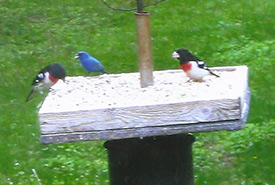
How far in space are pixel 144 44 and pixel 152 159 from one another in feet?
2.12

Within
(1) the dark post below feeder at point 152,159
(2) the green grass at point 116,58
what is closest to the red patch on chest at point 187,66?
(1) the dark post below feeder at point 152,159

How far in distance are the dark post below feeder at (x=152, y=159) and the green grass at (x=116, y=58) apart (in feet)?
5.07

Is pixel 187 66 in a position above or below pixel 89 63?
above

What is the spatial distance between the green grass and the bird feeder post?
158cm

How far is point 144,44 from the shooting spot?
430 centimetres

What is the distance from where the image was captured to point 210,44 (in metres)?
9.59

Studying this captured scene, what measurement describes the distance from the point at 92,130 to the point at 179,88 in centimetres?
73

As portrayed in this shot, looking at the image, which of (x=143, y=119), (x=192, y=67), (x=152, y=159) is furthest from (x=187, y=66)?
(x=143, y=119)

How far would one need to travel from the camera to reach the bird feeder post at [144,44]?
427 centimetres

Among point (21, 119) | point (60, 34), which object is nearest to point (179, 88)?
point (21, 119)

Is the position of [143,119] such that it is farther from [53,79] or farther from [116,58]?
[116,58]

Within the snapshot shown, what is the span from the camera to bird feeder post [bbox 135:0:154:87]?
427 centimetres

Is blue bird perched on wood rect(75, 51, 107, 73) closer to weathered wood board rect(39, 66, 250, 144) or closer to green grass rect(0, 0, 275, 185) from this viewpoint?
green grass rect(0, 0, 275, 185)

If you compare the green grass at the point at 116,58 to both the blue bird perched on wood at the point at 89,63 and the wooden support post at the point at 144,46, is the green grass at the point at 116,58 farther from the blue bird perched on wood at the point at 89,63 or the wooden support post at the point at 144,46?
the wooden support post at the point at 144,46
